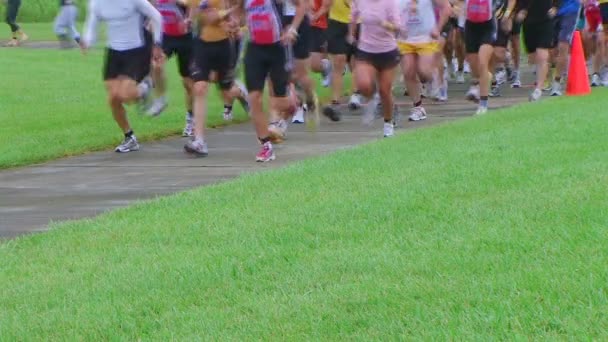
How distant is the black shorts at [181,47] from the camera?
47.0ft

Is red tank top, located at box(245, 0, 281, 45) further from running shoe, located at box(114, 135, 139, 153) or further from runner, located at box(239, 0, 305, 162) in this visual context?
running shoe, located at box(114, 135, 139, 153)

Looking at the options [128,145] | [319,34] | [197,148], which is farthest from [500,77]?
[197,148]

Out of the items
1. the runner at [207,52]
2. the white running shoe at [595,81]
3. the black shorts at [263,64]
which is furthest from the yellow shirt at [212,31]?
the white running shoe at [595,81]

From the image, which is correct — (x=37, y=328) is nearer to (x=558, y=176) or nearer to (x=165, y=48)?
(x=558, y=176)

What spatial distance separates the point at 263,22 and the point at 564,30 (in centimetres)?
819

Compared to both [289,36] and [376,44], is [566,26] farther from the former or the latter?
[289,36]

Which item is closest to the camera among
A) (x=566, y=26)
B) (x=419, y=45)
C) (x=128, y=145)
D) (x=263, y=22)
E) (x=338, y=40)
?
(x=263, y=22)

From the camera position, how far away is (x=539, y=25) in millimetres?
17297

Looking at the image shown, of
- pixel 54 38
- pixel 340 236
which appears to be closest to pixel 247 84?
pixel 340 236

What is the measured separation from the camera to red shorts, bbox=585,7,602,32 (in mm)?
20492

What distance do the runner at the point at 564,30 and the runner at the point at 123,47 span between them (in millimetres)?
7371

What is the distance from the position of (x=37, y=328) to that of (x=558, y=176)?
4.16 meters

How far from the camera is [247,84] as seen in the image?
12.3m

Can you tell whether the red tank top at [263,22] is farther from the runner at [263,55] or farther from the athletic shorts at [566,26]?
the athletic shorts at [566,26]
